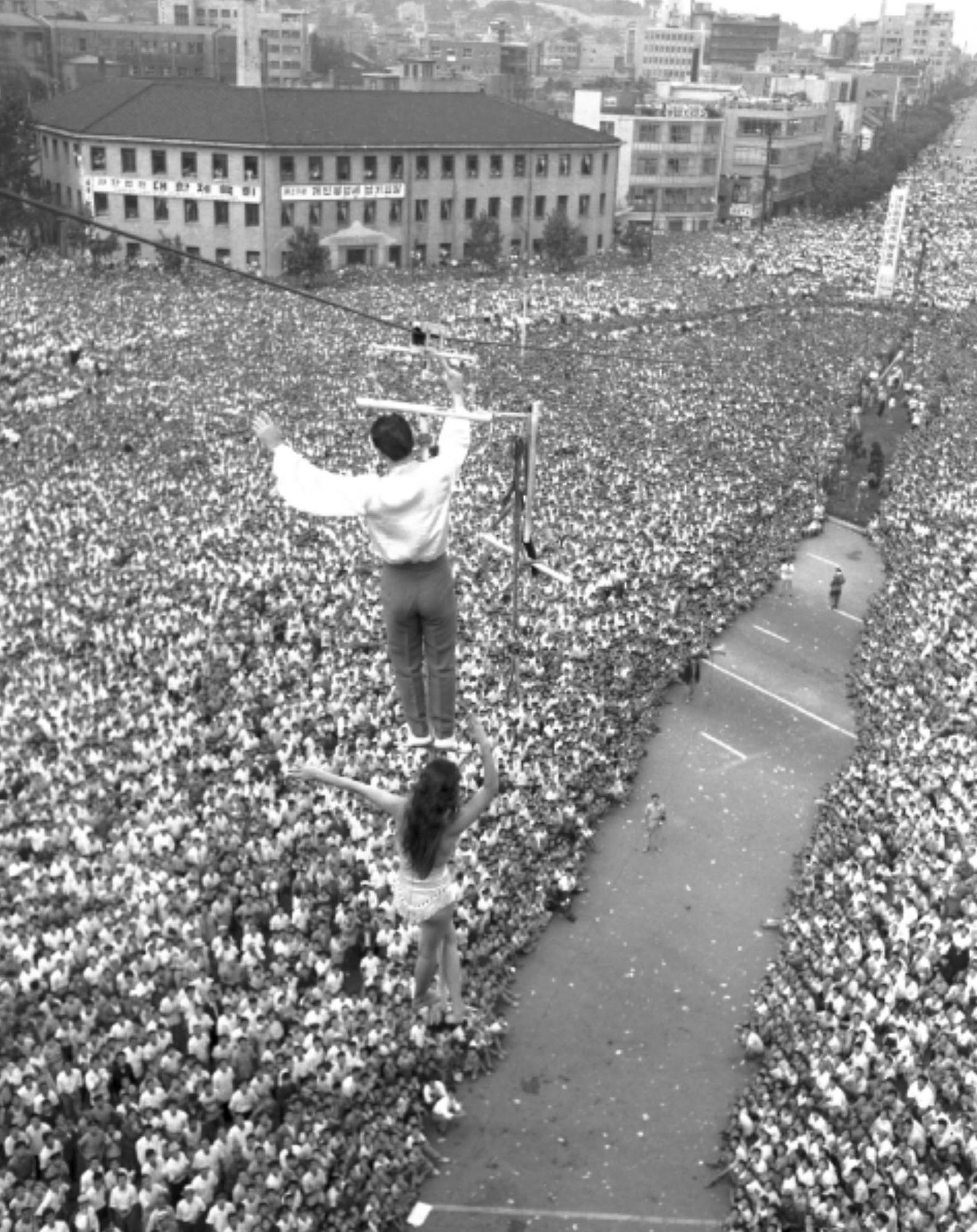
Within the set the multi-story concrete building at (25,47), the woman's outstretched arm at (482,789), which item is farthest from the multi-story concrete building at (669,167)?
the woman's outstretched arm at (482,789)

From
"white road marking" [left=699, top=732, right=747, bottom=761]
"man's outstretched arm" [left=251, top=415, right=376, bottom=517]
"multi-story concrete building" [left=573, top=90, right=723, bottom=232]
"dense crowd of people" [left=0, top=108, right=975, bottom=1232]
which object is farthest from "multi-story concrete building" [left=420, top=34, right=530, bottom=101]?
"man's outstretched arm" [left=251, top=415, right=376, bottom=517]

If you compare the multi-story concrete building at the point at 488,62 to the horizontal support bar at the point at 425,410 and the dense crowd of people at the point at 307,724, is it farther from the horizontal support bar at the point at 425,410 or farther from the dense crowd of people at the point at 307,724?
the horizontal support bar at the point at 425,410

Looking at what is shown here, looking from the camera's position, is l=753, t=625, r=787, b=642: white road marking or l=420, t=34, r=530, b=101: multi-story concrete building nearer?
l=753, t=625, r=787, b=642: white road marking

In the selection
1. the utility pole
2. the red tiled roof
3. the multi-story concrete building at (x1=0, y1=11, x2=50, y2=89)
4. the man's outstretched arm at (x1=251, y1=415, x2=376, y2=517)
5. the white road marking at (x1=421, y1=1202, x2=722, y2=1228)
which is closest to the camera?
the man's outstretched arm at (x1=251, y1=415, x2=376, y2=517)

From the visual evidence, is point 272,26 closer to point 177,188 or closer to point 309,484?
point 177,188

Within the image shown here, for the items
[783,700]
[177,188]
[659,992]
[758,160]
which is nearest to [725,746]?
[783,700]

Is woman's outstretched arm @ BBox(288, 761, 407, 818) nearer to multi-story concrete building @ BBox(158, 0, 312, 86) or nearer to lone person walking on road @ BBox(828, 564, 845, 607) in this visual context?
lone person walking on road @ BBox(828, 564, 845, 607)

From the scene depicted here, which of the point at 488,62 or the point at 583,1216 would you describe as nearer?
the point at 583,1216
